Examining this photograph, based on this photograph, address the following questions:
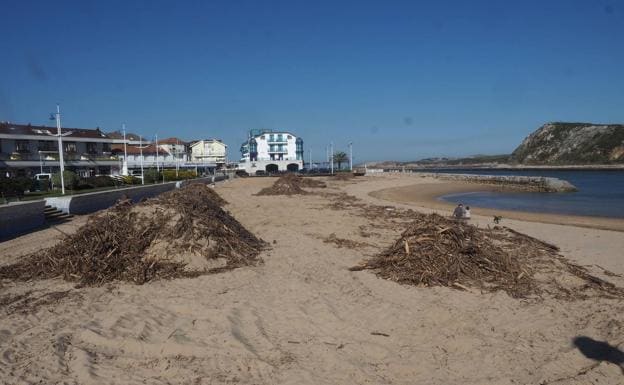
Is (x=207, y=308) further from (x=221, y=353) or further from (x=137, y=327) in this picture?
(x=221, y=353)

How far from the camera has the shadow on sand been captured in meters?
5.16

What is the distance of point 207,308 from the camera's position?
686 centimetres

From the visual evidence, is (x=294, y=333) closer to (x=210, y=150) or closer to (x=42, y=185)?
(x=42, y=185)

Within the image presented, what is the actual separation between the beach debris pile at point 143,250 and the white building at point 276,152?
86651mm

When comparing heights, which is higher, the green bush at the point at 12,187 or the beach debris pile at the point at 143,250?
the green bush at the point at 12,187

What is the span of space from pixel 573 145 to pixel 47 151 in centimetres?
15362

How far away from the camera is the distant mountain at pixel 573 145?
130 meters

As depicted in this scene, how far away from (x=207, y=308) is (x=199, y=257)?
2696 millimetres

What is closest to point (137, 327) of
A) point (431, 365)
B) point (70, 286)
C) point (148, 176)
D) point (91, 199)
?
point (70, 286)

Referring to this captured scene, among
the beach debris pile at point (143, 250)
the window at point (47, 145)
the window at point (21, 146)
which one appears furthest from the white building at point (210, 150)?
the beach debris pile at point (143, 250)

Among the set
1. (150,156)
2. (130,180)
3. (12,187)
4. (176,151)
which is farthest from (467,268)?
(176,151)

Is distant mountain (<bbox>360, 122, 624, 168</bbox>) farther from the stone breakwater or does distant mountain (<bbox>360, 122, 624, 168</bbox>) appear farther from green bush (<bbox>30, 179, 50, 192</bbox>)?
green bush (<bbox>30, 179, 50, 192</bbox>)

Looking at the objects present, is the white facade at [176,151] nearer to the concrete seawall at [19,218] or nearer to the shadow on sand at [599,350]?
the concrete seawall at [19,218]

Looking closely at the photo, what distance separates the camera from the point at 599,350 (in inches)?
215
